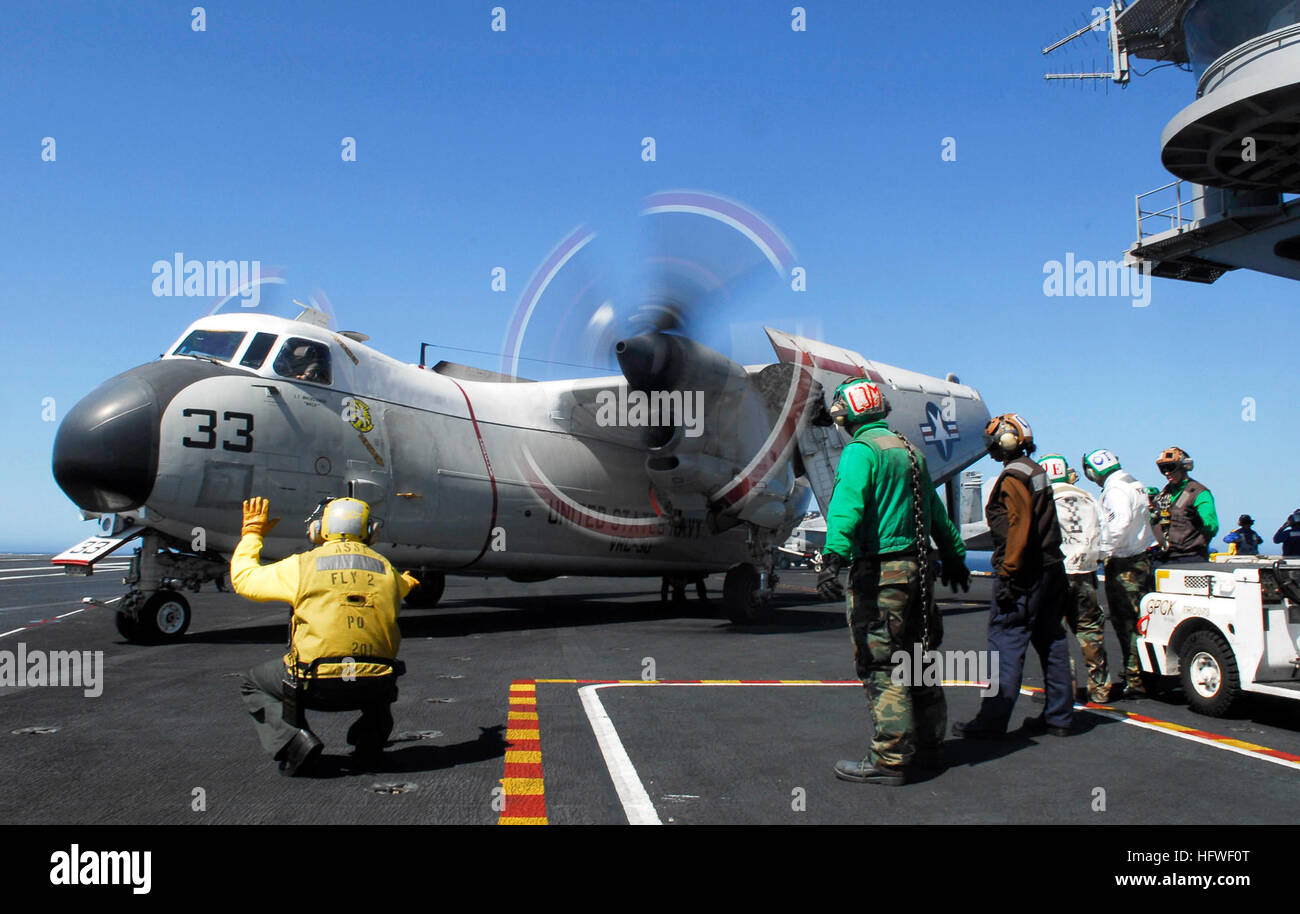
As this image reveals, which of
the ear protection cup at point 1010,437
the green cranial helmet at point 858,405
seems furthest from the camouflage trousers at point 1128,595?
the green cranial helmet at point 858,405

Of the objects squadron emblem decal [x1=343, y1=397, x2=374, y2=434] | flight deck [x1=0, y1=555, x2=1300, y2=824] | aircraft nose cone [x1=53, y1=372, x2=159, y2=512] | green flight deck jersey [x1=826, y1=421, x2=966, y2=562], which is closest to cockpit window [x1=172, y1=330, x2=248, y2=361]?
aircraft nose cone [x1=53, y1=372, x2=159, y2=512]

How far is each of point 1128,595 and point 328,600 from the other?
22.8ft

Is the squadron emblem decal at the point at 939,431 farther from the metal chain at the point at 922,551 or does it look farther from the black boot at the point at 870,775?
the black boot at the point at 870,775

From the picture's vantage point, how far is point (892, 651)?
4750mm

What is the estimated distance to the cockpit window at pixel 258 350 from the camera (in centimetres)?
1102

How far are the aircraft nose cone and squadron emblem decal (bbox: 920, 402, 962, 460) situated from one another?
1529 cm

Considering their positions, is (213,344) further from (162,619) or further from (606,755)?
(606,755)
